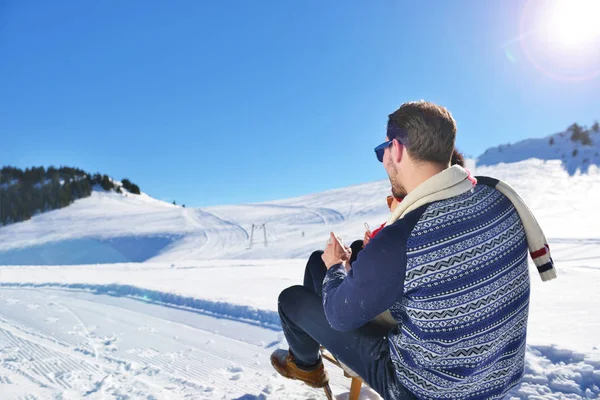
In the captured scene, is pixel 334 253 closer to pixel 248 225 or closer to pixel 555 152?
pixel 248 225

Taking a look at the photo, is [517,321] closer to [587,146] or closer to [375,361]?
[375,361]

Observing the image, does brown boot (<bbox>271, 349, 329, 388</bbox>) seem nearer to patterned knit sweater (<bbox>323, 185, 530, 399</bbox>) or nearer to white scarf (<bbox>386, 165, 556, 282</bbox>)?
patterned knit sweater (<bbox>323, 185, 530, 399</bbox>)

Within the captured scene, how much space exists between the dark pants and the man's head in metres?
0.65

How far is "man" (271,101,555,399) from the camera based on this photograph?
1065 mm

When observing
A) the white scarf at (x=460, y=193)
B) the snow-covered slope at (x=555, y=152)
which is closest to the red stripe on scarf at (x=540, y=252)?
the white scarf at (x=460, y=193)

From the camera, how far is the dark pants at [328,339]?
4.37 feet

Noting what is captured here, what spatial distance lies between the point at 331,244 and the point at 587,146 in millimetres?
33599

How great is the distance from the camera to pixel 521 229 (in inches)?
46.0

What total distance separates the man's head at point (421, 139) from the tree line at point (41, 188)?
42.5 meters

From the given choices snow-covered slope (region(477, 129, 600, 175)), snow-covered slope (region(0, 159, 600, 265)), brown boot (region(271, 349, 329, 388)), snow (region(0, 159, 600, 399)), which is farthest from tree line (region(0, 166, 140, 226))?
snow-covered slope (region(477, 129, 600, 175))

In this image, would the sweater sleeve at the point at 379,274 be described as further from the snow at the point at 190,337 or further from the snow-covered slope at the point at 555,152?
the snow-covered slope at the point at 555,152

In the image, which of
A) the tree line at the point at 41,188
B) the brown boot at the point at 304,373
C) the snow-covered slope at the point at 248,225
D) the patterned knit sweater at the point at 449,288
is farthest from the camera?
the tree line at the point at 41,188

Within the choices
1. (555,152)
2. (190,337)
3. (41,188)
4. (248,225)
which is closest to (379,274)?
(190,337)

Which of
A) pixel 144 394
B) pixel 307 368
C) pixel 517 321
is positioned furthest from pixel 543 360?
pixel 144 394
